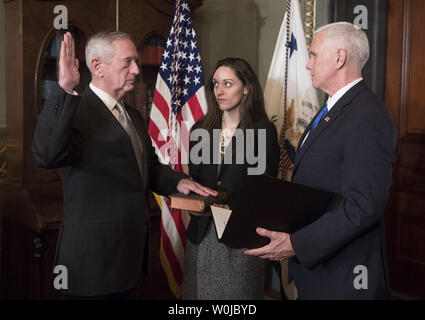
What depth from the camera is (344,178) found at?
1.72 meters

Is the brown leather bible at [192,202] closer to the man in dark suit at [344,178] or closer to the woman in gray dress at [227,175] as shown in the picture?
the woman in gray dress at [227,175]

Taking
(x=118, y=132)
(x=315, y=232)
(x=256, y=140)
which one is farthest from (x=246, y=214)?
(x=256, y=140)

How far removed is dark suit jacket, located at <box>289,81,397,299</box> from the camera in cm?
168

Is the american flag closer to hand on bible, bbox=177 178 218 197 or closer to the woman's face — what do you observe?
the woman's face

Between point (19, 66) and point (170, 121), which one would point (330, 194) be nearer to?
point (170, 121)

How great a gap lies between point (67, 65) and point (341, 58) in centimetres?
102

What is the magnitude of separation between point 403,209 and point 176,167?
1645mm

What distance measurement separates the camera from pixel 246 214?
1.75 metres

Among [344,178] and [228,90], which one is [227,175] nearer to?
[228,90]

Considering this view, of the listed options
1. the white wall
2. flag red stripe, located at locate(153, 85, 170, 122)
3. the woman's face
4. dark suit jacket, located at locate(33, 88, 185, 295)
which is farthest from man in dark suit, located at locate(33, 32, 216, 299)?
the white wall

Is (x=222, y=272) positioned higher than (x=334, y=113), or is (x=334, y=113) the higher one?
(x=334, y=113)

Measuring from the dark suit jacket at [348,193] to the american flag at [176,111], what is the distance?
1.65 meters

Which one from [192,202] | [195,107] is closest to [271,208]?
[192,202]

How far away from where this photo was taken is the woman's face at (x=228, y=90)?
2.79 meters
